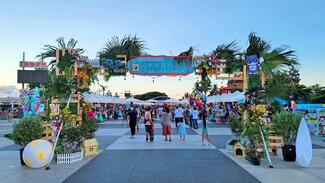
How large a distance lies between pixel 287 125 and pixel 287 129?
0.13 m

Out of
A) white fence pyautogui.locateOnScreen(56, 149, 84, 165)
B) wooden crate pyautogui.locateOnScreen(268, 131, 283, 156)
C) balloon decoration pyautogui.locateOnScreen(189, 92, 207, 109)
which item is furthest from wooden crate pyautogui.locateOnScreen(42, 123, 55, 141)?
balloon decoration pyautogui.locateOnScreen(189, 92, 207, 109)

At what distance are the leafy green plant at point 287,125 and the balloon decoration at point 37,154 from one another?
7.01m

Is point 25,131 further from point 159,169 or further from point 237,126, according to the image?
point 237,126

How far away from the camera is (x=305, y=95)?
4681 centimetres

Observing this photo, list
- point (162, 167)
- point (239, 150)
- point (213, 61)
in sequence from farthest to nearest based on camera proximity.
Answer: point (213, 61) < point (239, 150) < point (162, 167)

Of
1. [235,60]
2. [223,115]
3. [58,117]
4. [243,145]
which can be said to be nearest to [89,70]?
[58,117]

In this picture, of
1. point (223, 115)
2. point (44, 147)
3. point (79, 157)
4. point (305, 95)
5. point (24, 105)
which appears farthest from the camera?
point (305, 95)

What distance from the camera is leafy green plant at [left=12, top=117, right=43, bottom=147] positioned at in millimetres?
9000

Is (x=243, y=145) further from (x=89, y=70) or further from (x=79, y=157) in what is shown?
(x=89, y=70)

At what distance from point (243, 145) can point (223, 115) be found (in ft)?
61.0

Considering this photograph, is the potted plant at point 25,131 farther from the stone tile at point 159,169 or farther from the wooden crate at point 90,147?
the stone tile at point 159,169

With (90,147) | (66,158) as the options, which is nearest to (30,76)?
(90,147)

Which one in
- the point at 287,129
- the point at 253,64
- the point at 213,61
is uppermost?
the point at 213,61

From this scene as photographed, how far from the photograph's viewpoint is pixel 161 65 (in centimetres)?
1412
